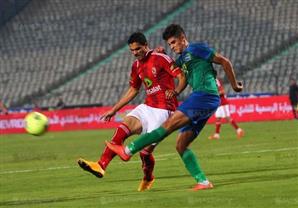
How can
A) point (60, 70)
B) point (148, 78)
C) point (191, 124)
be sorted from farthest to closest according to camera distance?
1. point (60, 70)
2. point (148, 78)
3. point (191, 124)

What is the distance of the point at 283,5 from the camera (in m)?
49.0

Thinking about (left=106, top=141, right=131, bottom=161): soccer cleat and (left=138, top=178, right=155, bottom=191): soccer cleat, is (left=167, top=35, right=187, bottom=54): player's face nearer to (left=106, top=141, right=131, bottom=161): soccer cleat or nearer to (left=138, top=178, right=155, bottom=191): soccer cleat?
(left=106, top=141, right=131, bottom=161): soccer cleat

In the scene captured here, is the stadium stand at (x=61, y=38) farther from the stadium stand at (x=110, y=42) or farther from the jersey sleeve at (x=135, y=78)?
the jersey sleeve at (x=135, y=78)

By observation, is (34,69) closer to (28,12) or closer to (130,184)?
(28,12)

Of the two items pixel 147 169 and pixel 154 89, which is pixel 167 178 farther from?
pixel 154 89

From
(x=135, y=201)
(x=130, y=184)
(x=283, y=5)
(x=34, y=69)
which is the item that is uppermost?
(x=135, y=201)

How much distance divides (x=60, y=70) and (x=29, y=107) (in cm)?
461

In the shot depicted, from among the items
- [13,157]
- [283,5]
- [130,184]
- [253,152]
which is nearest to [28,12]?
[283,5]

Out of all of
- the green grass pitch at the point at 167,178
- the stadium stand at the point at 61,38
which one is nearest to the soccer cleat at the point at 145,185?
the green grass pitch at the point at 167,178

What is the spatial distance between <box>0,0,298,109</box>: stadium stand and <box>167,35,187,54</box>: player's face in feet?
100

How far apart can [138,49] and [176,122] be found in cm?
171

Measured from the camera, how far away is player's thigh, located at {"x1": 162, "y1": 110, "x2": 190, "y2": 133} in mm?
12578

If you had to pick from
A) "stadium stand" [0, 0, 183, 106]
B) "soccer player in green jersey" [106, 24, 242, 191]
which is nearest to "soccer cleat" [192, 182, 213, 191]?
"soccer player in green jersey" [106, 24, 242, 191]

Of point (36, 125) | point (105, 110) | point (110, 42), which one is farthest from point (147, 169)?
point (110, 42)
